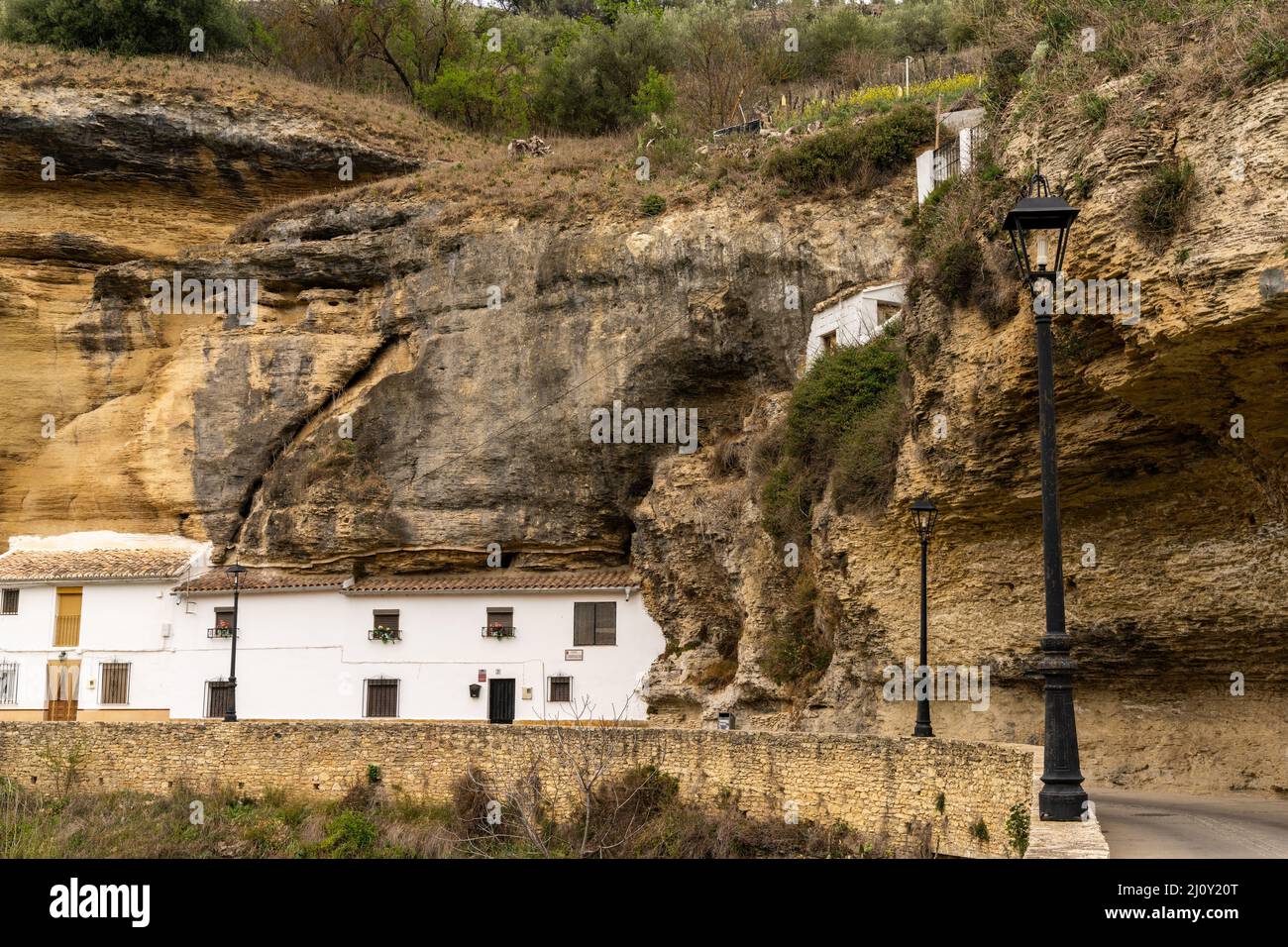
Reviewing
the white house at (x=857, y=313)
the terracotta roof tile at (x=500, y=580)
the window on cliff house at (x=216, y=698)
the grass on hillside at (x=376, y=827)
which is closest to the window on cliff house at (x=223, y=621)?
the window on cliff house at (x=216, y=698)

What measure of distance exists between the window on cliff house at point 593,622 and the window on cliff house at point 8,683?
47.6ft

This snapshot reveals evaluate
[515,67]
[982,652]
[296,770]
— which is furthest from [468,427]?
[515,67]

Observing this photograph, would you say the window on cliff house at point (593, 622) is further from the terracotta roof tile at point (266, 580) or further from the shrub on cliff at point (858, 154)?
the shrub on cliff at point (858, 154)

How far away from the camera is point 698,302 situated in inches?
1181

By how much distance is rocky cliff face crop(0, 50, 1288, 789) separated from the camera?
16141mm

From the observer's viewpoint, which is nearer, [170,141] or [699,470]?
[699,470]

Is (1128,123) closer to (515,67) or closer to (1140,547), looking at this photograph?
(1140,547)

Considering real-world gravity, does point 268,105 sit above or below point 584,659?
above

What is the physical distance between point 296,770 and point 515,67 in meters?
31.4

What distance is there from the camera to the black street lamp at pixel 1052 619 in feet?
31.4

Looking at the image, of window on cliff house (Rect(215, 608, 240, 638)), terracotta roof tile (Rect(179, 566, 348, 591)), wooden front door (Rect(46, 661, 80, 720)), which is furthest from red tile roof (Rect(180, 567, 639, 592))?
wooden front door (Rect(46, 661, 80, 720))

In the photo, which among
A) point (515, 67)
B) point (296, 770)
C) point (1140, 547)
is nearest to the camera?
point (1140, 547)

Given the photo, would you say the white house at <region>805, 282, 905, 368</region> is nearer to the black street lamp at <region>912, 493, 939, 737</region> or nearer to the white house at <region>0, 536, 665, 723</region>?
the white house at <region>0, 536, 665, 723</region>

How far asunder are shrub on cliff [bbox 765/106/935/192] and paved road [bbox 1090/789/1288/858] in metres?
18.3
